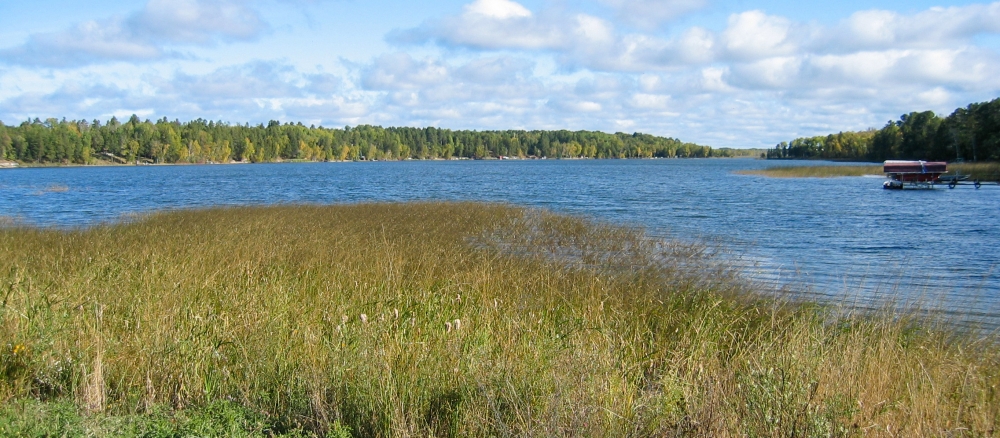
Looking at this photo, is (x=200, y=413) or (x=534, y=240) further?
(x=534, y=240)

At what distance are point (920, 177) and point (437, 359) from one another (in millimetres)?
63561


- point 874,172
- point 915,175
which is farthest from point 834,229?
point 874,172

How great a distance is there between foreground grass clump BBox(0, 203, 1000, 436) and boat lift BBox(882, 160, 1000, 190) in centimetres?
5396

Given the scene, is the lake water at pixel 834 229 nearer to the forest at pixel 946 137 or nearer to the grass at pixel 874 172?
the grass at pixel 874 172

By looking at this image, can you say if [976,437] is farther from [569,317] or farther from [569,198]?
[569,198]

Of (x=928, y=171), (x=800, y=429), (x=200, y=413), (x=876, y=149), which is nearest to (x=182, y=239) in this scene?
(x=200, y=413)

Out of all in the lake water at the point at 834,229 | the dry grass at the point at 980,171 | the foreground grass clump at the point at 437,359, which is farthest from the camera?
the dry grass at the point at 980,171

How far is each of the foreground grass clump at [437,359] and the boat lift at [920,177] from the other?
2125 inches

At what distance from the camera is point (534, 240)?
20.2 metres

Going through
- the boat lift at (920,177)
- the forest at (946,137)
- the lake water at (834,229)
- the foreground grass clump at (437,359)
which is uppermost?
the forest at (946,137)

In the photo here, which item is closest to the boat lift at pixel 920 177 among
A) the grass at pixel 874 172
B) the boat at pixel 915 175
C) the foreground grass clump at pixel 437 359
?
the boat at pixel 915 175

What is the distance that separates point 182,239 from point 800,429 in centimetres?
1510

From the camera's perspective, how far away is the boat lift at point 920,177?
A: 2232 inches

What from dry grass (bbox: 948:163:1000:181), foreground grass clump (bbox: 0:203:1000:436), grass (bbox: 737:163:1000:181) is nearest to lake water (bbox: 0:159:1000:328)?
foreground grass clump (bbox: 0:203:1000:436)
